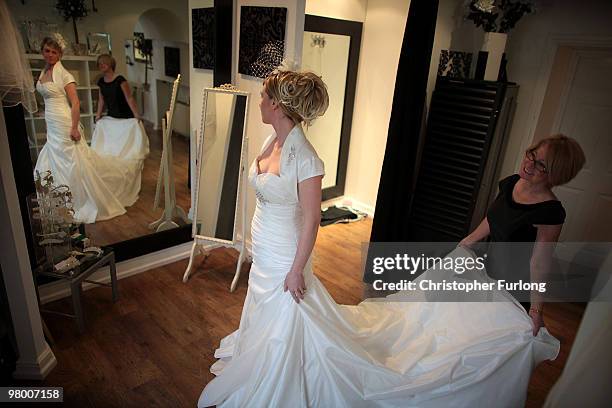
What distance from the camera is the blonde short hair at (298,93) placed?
1.58 m

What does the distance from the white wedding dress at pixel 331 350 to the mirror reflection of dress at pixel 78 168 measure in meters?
1.36

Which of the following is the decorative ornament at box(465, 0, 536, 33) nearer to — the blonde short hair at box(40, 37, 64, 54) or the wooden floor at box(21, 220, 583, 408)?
the wooden floor at box(21, 220, 583, 408)

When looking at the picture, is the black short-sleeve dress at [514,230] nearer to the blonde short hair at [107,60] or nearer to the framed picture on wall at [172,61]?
the framed picture on wall at [172,61]

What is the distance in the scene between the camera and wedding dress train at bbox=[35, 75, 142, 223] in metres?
2.23

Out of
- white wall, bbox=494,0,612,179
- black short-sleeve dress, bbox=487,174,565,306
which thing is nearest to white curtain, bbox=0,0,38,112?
black short-sleeve dress, bbox=487,174,565,306

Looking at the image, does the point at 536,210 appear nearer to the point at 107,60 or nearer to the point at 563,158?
the point at 563,158

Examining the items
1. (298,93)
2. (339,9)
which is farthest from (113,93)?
(339,9)

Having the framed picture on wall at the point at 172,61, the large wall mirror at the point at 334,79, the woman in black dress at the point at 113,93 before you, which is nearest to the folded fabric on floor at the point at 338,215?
the large wall mirror at the point at 334,79

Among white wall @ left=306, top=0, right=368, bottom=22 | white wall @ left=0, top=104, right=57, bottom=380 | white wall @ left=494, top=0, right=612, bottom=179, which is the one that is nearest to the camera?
white wall @ left=0, top=104, right=57, bottom=380

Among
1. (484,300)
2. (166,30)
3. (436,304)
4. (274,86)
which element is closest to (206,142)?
(166,30)

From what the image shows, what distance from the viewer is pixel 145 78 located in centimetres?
258

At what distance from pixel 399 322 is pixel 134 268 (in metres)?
2.04

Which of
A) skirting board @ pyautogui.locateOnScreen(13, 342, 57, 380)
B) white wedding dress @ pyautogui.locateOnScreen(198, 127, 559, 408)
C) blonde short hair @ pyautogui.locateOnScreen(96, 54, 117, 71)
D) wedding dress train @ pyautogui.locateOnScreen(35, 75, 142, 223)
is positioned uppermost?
blonde short hair @ pyautogui.locateOnScreen(96, 54, 117, 71)

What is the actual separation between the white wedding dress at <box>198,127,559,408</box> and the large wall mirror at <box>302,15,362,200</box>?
8.02 ft
